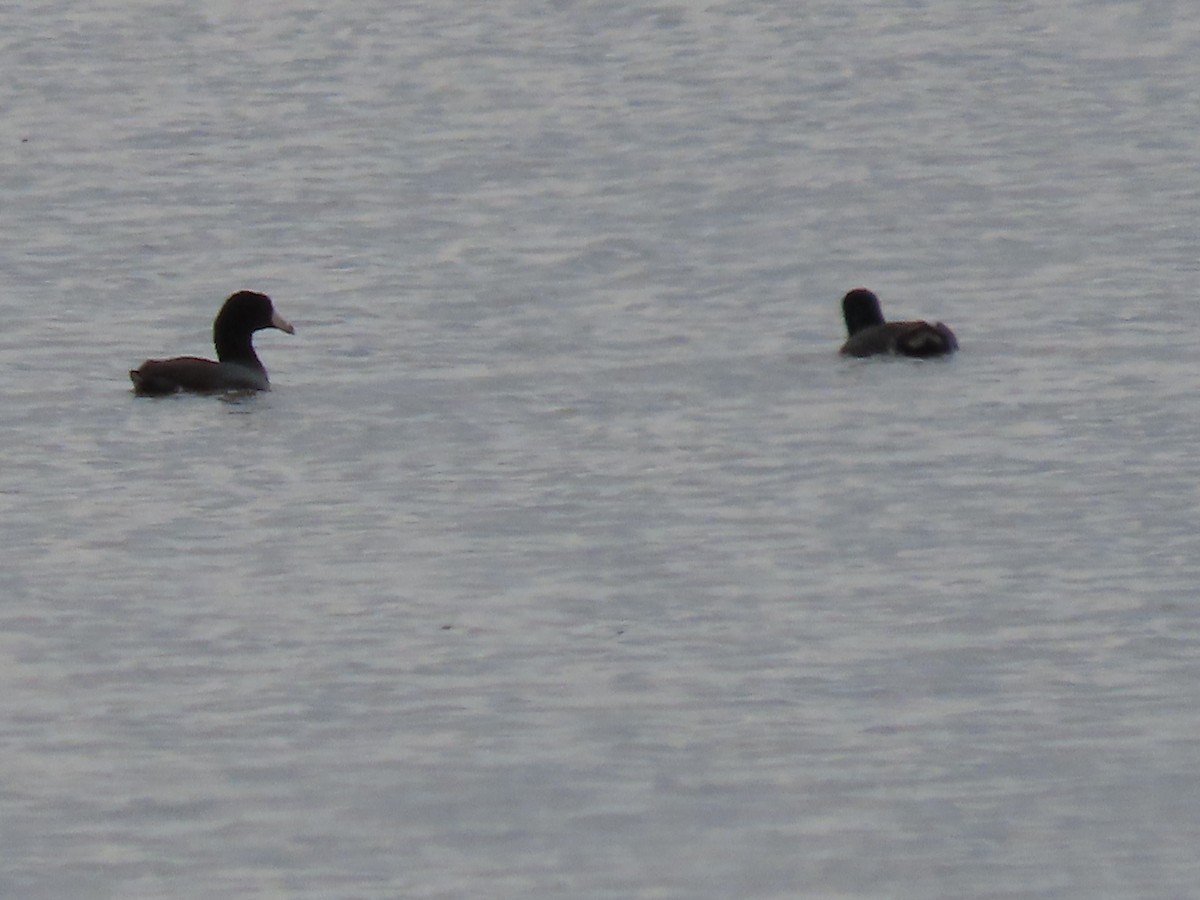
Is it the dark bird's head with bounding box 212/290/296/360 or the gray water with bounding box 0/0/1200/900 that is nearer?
the gray water with bounding box 0/0/1200/900

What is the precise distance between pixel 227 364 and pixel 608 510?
4733mm

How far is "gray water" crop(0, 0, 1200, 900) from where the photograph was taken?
33.9ft

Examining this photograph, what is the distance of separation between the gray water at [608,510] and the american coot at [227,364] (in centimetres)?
18

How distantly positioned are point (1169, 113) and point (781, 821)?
840 inches

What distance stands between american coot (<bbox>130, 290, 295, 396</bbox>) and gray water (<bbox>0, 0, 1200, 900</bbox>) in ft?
0.58

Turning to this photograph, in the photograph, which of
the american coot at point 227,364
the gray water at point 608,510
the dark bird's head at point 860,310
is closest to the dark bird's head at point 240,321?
the american coot at point 227,364

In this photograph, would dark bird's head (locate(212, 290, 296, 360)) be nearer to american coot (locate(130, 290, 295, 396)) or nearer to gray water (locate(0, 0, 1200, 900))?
american coot (locate(130, 290, 295, 396))

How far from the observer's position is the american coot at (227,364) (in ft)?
61.2

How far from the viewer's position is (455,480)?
51.8ft

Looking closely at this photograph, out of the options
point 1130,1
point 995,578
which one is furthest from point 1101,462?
point 1130,1

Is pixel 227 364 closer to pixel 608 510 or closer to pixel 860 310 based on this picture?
pixel 860 310

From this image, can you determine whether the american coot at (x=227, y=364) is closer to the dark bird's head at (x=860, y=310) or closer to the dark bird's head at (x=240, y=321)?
the dark bird's head at (x=240, y=321)

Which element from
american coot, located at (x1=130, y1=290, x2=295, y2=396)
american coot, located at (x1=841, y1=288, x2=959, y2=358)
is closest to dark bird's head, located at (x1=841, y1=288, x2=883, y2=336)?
american coot, located at (x1=841, y1=288, x2=959, y2=358)

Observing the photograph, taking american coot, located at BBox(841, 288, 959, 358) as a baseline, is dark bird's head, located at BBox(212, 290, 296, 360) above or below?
above
